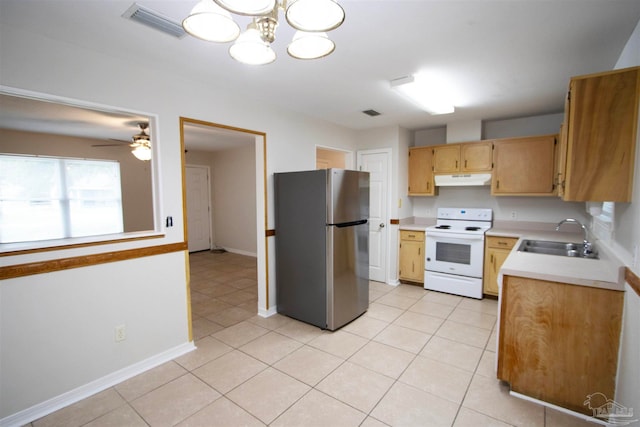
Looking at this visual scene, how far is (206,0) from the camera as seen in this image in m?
1.16

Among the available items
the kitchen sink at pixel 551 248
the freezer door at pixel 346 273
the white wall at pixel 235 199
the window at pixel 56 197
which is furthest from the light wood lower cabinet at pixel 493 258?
the window at pixel 56 197

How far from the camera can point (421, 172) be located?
4.57 meters

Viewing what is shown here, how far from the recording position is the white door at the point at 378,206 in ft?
14.9

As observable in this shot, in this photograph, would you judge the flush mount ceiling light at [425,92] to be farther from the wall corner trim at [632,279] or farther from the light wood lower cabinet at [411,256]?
the wall corner trim at [632,279]

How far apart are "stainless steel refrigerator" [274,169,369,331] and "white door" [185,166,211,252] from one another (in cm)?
445

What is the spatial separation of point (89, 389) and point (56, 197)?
4314 millimetres

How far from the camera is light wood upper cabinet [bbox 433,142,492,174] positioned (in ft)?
13.3

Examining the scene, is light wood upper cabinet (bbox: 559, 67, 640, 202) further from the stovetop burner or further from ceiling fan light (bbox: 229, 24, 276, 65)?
the stovetop burner

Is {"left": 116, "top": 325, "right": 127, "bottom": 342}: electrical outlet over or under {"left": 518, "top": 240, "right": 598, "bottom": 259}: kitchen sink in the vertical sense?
under

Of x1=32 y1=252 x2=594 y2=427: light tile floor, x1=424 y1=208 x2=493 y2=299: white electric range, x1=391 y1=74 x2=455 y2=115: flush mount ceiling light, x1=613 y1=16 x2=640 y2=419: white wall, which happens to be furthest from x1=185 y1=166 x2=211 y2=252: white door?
x1=613 y1=16 x2=640 y2=419: white wall

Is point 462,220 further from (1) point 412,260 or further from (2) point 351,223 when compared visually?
(2) point 351,223

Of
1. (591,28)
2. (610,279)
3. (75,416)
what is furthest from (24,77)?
(610,279)

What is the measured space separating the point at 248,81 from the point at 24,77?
4.93 feet

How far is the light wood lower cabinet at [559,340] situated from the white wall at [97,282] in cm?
267
